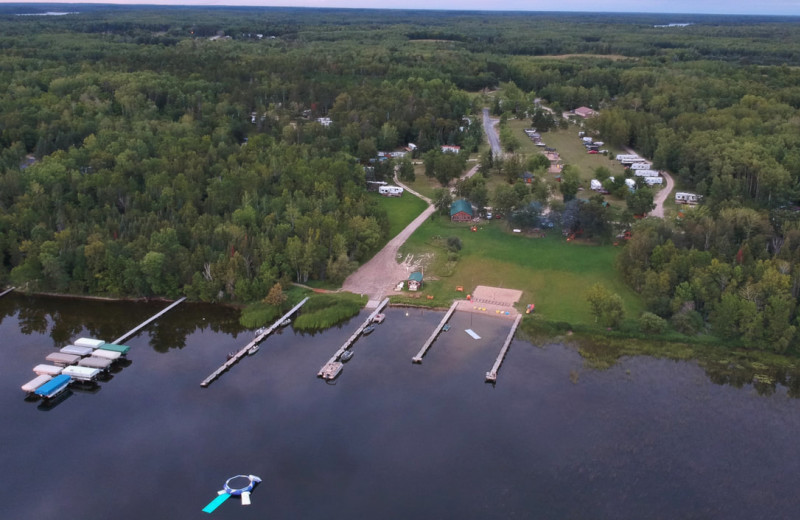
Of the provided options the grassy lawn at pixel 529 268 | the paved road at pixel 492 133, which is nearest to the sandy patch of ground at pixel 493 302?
the grassy lawn at pixel 529 268

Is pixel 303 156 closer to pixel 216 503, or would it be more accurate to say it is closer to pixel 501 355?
pixel 501 355

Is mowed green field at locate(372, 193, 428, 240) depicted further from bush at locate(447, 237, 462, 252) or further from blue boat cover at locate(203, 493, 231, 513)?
blue boat cover at locate(203, 493, 231, 513)

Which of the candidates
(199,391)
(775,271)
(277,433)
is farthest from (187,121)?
(775,271)

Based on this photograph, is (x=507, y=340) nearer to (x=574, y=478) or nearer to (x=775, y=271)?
(x=574, y=478)

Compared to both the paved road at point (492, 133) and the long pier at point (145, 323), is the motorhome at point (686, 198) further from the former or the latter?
the long pier at point (145, 323)

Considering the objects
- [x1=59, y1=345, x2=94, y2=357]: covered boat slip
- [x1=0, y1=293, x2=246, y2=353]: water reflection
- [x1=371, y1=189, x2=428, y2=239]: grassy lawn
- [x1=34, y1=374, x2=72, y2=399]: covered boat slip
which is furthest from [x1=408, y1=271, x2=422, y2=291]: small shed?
[x1=34, y1=374, x2=72, y2=399]: covered boat slip

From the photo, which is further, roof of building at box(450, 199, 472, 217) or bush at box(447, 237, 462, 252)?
roof of building at box(450, 199, 472, 217)
